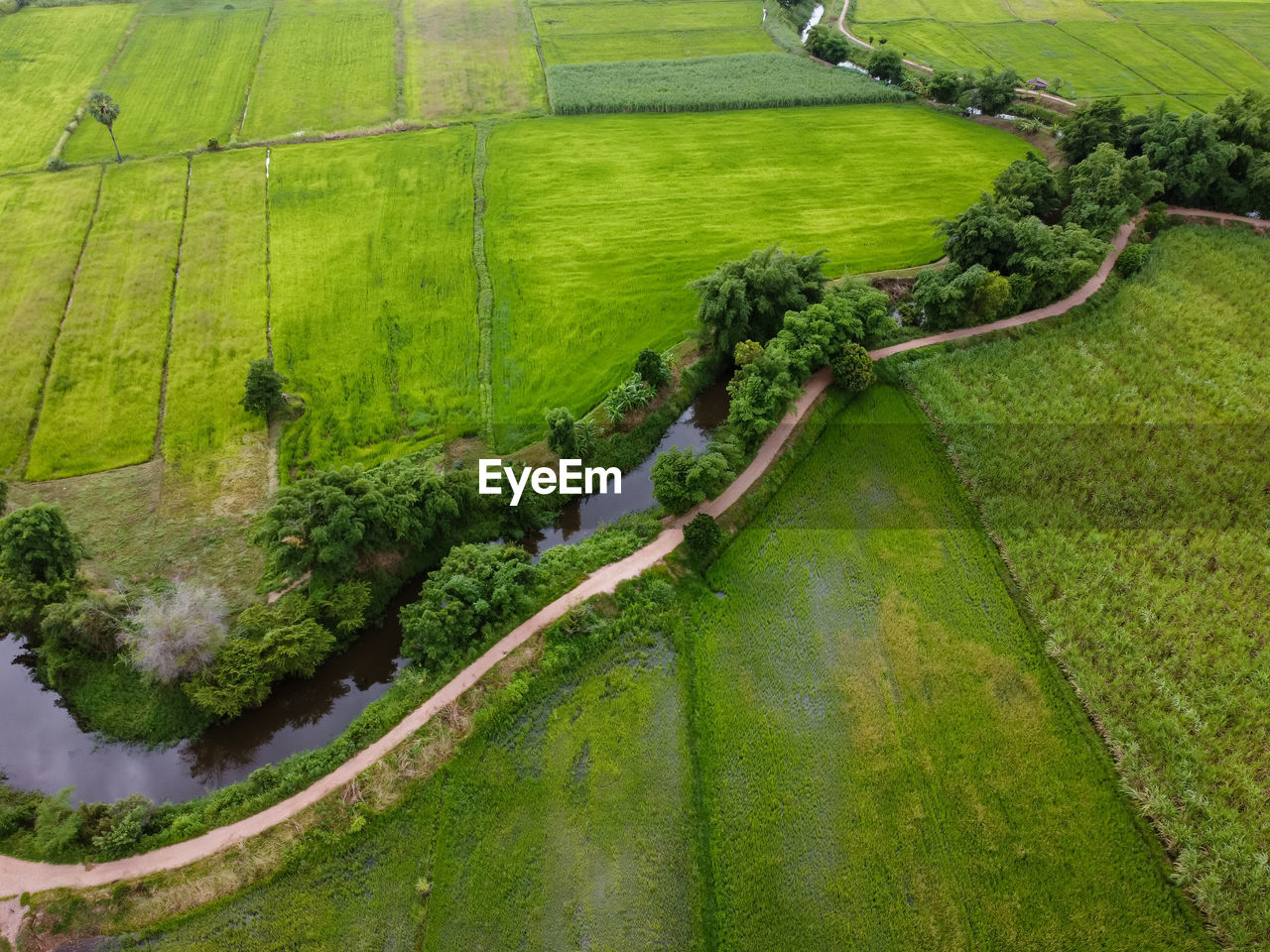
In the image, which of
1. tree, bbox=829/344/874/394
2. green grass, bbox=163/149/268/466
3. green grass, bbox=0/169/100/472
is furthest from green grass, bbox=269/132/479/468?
tree, bbox=829/344/874/394

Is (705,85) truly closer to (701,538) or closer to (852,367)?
(852,367)

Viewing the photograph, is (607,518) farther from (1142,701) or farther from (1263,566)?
(1263,566)

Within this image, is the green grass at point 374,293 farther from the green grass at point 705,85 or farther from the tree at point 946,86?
the tree at point 946,86

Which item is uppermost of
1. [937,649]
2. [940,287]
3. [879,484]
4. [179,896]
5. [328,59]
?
[328,59]

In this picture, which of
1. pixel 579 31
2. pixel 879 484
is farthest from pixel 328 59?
pixel 879 484

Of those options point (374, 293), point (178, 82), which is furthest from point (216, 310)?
point (178, 82)

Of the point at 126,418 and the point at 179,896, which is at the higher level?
the point at 126,418

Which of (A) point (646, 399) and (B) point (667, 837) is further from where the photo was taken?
(A) point (646, 399)
